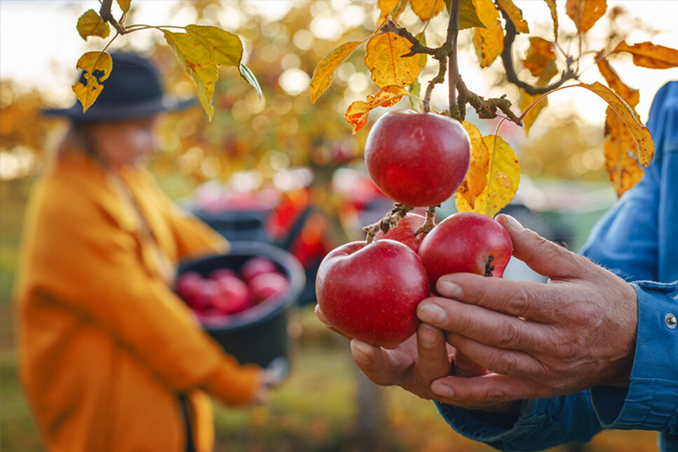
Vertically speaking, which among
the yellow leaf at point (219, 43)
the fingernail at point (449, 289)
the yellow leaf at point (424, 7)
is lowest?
the fingernail at point (449, 289)

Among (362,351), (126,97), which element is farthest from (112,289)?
(362,351)

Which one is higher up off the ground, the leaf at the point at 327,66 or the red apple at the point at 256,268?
the leaf at the point at 327,66

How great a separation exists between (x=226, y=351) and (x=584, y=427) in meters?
1.61

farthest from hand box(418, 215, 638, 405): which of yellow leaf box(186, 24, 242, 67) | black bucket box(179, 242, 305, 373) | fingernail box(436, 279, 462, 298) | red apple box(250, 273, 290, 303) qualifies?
red apple box(250, 273, 290, 303)

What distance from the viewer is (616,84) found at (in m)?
0.80

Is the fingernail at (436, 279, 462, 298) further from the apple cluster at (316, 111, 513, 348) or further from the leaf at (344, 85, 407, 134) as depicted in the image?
the leaf at (344, 85, 407, 134)

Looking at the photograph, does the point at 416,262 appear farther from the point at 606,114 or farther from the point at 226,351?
the point at 226,351

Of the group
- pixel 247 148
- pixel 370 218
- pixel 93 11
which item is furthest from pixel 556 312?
pixel 370 218

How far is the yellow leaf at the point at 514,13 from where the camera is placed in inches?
26.2

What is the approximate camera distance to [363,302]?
0.72 metres

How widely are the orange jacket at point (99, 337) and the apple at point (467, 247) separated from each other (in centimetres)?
163

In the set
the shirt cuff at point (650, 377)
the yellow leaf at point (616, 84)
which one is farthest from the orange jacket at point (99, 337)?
the yellow leaf at point (616, 84)

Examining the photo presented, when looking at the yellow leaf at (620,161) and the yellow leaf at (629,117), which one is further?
the yellow leaf at (620,161)

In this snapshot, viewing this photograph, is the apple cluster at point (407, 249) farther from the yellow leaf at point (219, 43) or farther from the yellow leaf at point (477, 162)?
the yellow leaf at point (219, 43)
